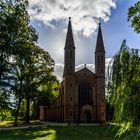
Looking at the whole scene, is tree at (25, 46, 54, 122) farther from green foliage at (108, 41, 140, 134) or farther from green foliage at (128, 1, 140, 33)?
green foliage at (108, 41, 140, 134)

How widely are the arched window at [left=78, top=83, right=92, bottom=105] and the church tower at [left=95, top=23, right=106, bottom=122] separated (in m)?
1.43

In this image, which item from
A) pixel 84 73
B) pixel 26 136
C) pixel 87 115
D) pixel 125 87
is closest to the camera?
pixel 125 87

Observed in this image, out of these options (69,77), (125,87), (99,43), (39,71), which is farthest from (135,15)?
(99,43)

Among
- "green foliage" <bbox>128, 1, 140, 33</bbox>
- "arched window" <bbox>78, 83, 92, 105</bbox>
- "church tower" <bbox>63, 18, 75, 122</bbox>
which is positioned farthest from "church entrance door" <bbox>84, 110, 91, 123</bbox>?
"green foliage" <bbox>128, 1, 140, 33</bbox>

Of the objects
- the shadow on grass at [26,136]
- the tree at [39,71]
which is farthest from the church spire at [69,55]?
the shadow on grass at [26,136]

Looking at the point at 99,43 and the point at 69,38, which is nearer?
the point at 69,38

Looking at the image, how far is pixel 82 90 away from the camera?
5981cm

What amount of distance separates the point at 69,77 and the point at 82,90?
3485 mm

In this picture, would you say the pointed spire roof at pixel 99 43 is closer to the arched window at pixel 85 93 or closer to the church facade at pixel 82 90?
the church facade at pixel 82 90

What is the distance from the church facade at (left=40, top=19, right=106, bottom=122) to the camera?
2287 inches

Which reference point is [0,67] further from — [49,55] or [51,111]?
[51,111]

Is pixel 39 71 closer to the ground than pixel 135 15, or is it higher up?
higher up

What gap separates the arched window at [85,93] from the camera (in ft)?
195

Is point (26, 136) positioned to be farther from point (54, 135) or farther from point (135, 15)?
point (135, 15)
